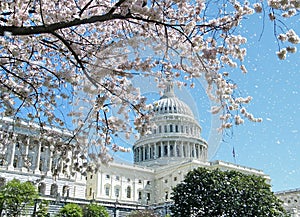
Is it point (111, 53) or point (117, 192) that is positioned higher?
point (117, 192)

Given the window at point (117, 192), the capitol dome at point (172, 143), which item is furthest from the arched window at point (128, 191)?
the capitol dome at point (172, 143)

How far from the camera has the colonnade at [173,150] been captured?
66500mm

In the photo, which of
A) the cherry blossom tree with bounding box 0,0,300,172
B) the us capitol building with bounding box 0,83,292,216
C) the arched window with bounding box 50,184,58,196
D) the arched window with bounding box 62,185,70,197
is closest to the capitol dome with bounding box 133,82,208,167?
the us capitol building with bounding box 0,83,292,216

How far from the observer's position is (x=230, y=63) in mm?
5371

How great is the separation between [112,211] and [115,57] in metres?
33.4

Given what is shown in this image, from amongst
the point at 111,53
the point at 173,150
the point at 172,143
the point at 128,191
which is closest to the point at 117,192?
the point at 128,191

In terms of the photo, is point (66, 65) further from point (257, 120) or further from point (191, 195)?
point (191, 195)

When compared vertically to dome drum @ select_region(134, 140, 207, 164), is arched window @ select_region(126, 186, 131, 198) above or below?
below

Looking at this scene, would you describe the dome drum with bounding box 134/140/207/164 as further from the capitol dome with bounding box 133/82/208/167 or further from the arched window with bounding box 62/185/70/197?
the arched window with bounding box 62/185/70/197

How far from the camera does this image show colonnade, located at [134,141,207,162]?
66.5m

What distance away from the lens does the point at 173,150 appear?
66.9m

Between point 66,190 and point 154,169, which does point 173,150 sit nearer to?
point 154,169

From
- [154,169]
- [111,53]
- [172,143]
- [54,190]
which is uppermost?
[172,143]

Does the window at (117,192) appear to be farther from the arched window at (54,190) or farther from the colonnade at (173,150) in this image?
the arched window at (54,190)
